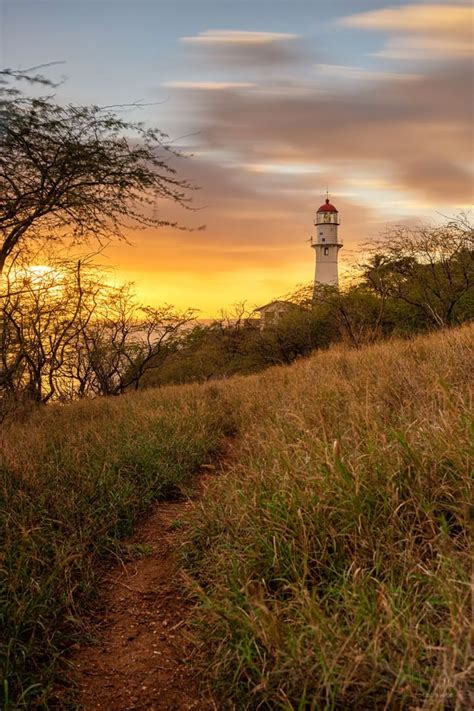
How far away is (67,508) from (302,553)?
207 centimetres

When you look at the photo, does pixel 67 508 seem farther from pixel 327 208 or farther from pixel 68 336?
pixel 327 208

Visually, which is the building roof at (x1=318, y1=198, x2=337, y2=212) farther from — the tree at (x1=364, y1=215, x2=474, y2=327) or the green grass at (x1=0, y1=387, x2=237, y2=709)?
the green grass at (x1=0, y1=387, x2=237, y2=709)

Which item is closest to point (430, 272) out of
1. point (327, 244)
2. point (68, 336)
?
point (68, 336)

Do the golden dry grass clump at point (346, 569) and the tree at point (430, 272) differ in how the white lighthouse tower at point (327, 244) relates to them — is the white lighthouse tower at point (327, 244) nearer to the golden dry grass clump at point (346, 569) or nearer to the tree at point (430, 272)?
the tree at point (430, 272)

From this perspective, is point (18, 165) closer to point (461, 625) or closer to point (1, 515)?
point (1, 515)

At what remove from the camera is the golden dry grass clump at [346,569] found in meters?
1.93

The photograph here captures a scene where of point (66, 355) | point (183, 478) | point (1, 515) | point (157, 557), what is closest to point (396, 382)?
point (183, 478)

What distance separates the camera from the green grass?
2754 mm

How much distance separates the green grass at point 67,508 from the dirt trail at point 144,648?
0.52 feet

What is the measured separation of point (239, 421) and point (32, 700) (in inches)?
175

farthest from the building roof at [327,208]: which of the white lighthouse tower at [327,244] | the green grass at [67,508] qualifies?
the green grass at [67,508]

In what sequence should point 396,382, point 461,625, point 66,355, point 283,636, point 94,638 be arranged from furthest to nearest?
1. point 66,355
2. point 396,382
3. point 94,638
4. point 283,636
5. point 461,625

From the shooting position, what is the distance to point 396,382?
4914 millimetres

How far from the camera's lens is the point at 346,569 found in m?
2.60
